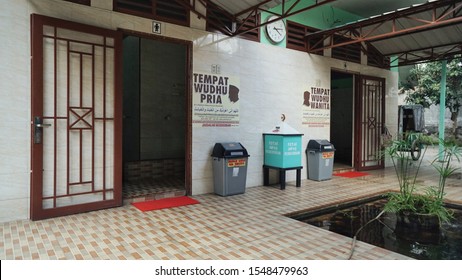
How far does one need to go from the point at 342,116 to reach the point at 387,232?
739cm

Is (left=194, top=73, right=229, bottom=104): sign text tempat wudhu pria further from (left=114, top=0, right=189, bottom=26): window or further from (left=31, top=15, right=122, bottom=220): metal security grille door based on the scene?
(left=31, top=15, right=122, bottom=220): metal security grille door

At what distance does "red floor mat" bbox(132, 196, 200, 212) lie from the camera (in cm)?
481

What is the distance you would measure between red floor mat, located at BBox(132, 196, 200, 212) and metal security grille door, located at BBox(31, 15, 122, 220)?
0.35 m

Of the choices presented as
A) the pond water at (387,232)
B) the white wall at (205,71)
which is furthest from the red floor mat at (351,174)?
the pond water at (387,232)

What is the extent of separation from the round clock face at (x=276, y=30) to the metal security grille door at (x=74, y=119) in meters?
3.25

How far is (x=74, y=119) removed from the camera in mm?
4418

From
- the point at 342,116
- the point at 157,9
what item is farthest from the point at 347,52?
the point at 157,9

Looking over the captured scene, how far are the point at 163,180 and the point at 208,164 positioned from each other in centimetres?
146

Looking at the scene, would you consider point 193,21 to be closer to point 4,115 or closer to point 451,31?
point 4,115

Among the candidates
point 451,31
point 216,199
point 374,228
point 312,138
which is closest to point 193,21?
point 216,199

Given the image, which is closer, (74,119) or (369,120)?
(74,119)

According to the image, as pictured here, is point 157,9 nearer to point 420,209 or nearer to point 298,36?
point 298,36

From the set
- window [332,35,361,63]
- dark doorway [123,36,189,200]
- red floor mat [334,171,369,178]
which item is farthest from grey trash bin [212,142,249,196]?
window [332,35,361,63]

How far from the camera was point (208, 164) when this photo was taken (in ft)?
19.0
